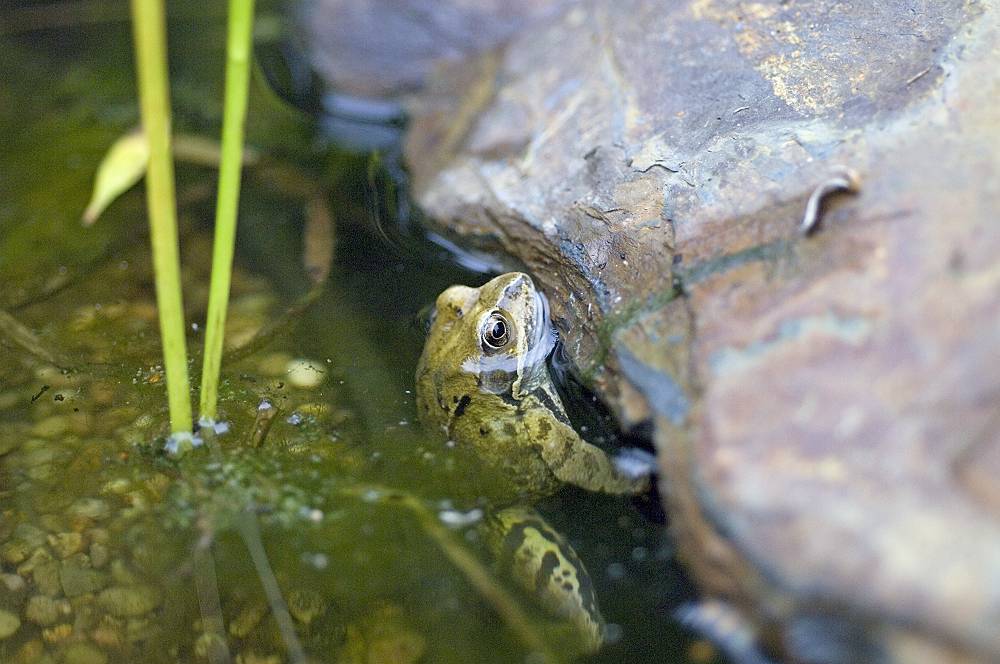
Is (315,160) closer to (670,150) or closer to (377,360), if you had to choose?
(377,360)

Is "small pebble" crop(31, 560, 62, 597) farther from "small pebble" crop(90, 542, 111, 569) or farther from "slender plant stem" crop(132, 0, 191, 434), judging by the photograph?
"slender plant stem" crop(132, 0, 191, 434)

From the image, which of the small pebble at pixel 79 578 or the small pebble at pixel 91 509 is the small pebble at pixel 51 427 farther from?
the small pebble at pixel 79 578

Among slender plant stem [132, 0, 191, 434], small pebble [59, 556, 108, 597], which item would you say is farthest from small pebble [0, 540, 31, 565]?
slender plant stem [132, 0, 191, 434]

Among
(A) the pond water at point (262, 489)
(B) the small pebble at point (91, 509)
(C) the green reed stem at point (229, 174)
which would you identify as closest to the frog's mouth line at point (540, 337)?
(A) the pond water at point (262, 489)

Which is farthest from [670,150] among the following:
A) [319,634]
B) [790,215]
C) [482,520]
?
[319,634]

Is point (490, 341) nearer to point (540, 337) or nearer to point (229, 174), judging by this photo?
point (540, 337)

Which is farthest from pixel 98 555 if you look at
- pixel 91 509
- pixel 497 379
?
pixel 497 379
